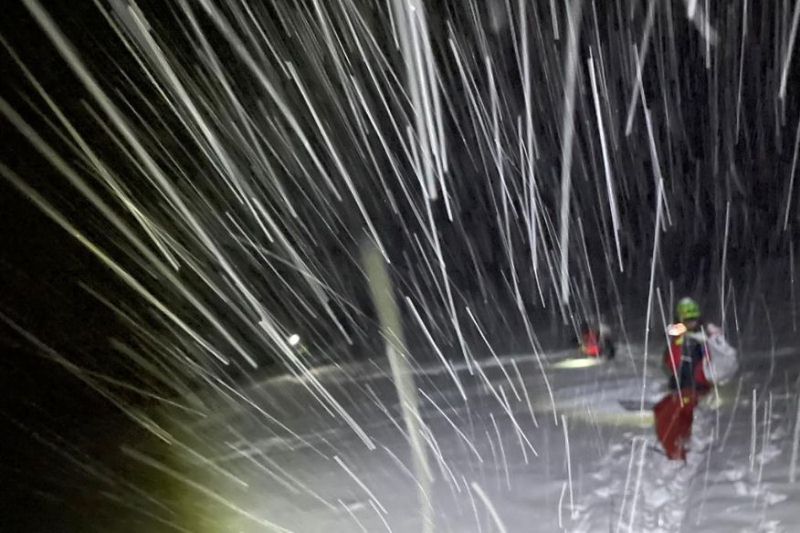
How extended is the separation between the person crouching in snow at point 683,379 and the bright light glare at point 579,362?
5649 mm

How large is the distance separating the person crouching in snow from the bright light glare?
5.65 meters

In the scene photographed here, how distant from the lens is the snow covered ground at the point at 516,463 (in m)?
6.32

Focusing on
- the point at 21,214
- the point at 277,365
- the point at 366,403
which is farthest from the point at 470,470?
the point at 277,365

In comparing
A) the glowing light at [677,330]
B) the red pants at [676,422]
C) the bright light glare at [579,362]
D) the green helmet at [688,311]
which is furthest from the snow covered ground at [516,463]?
the green helmet at [688,311]

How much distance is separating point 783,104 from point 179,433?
2216 centimetres

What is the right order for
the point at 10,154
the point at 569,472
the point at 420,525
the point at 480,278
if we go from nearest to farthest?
the point at 420,525 < the point at 569,472 < the point at 10,154 < the point at 480,278

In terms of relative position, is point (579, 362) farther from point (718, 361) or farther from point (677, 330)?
point (718, 361)

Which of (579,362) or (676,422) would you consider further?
(579,362)

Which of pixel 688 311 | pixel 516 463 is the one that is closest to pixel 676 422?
pixel 688 311

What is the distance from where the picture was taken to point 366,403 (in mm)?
13523

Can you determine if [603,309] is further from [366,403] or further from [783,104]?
[366,403]

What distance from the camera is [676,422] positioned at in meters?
7.33

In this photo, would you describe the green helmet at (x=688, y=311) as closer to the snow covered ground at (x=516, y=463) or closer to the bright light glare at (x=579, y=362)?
the snow covered ground at (x=516, y=463)

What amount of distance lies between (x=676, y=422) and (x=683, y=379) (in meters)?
0.56
